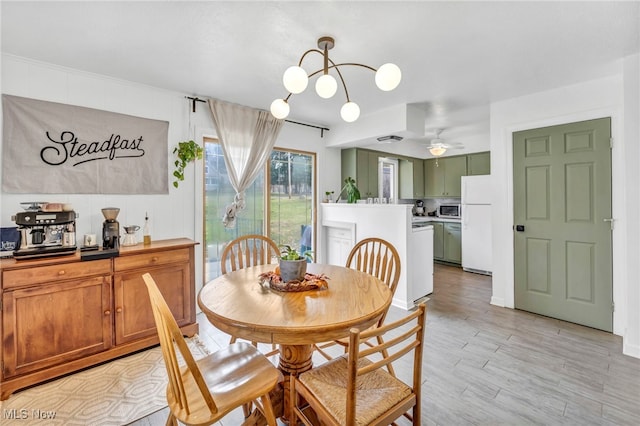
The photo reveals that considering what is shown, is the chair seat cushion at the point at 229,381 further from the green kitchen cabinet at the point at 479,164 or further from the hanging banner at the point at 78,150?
the green kitchen cabinet at the point at 479,164

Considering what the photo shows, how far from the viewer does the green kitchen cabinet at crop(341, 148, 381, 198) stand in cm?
459

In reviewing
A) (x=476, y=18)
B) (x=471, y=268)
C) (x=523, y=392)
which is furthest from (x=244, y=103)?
(x=471, y=268)

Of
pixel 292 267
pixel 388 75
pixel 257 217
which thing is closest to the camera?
pixel 388 75

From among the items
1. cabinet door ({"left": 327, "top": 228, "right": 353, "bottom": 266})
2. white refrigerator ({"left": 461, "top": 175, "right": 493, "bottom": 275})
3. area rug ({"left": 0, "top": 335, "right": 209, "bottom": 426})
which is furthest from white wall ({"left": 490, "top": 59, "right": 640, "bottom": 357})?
area rug ({"left": 0, "top": 335, "right": 209, "bottom": 426})

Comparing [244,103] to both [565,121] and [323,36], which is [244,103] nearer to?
[323,36]

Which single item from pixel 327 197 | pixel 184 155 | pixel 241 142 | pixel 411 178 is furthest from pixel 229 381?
pixel 411 178

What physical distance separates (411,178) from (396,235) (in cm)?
283

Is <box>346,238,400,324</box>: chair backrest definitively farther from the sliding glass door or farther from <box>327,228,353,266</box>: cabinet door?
the sliding glass door

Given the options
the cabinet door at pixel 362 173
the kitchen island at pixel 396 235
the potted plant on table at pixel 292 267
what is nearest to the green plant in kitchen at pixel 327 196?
the kitchen island at pixel 396 235

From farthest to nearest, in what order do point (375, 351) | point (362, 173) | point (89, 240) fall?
point (362, 173), point (89, 240), point (375, 351)

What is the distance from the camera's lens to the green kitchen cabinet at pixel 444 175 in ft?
18.4

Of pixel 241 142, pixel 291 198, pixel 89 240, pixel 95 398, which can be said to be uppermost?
pixel 241 142

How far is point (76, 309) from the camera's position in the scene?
2.15 metres

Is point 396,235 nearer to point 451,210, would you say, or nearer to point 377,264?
point 377,264
